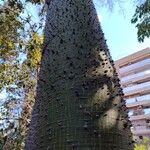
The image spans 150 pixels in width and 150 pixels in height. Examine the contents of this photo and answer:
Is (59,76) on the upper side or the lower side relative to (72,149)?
upper

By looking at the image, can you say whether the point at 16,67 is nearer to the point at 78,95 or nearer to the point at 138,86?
the point at 78,95

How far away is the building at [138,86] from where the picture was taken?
65125 millimetres

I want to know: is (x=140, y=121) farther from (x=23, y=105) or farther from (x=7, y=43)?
(x=7, y=43)

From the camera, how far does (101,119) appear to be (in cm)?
217

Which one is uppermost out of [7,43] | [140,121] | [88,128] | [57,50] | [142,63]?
[142,63]

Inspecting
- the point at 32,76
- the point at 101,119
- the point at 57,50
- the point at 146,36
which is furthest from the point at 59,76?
the point at 32,76

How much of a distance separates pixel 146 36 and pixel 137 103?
205 ft

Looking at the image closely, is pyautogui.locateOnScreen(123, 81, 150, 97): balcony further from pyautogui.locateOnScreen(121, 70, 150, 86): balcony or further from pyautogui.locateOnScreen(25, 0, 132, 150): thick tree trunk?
pyautogui.locateOnScreen(25, 0, 132, 150): thick tree trunk

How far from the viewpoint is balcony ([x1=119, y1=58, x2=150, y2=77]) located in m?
68.4

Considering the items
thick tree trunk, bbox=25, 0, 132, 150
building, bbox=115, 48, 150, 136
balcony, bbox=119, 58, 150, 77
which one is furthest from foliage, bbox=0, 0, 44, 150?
balcony, bbox=119, 58, 150, 77

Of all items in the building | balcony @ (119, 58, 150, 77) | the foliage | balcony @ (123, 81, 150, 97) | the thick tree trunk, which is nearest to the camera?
the thick tree trunk

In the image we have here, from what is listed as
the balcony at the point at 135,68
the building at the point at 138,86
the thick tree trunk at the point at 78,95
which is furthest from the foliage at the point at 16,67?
the balcony at the point at 135,68

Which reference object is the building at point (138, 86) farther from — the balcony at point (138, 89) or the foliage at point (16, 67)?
the foliage at point (16, 67)

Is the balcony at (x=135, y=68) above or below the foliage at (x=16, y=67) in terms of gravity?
above
